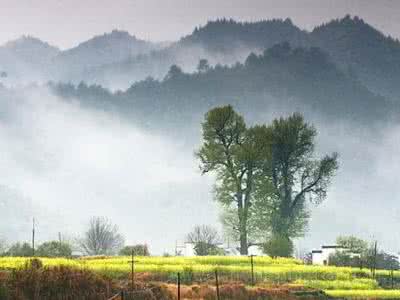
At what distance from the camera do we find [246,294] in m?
43.4

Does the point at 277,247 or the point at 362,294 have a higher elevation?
the point at 277,247

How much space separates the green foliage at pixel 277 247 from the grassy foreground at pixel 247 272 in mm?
9803

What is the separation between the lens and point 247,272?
56.1 m

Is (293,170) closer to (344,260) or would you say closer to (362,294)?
(344,260)

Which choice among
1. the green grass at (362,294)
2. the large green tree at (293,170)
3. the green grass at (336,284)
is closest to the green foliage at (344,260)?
the large green tree at (293,170)

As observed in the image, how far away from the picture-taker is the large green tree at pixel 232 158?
81.7 m

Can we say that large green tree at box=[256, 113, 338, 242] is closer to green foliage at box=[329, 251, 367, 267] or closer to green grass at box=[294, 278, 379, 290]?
green foliage at box=[329, 251, 367, 267]

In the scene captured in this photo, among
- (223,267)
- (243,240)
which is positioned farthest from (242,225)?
(223,267)

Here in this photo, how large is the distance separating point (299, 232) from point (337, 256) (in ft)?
13.9

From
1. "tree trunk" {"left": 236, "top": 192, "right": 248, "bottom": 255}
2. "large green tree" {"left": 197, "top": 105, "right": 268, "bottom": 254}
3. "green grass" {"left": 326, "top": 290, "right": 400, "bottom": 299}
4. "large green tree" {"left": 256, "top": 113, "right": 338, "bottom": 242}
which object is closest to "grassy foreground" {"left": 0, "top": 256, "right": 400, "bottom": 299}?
"green grass" {"left": 326, "top": 290, "right": 400, "bottom": 299}

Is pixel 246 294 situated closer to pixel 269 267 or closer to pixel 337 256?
pixel 269 267

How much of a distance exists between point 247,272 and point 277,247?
2147 centimetres

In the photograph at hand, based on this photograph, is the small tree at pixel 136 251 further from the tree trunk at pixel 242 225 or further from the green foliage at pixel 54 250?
the tree trunk at pixel 242 225

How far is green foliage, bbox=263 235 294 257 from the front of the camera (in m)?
77.1
